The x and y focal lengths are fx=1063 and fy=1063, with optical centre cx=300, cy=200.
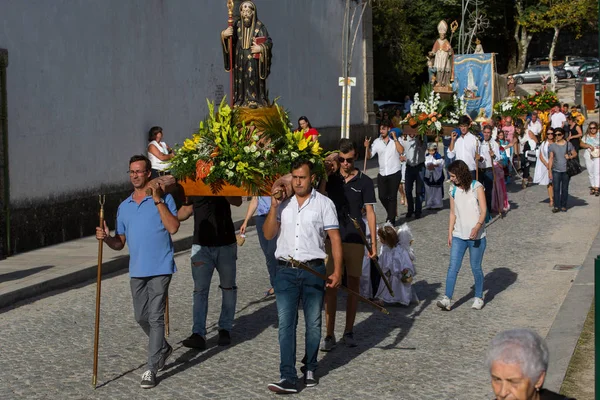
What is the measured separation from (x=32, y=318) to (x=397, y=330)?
377 cm

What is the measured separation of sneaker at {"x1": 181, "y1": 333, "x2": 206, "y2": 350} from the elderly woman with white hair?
5408 mm

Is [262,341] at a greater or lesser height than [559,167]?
lesser

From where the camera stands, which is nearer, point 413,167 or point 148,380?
point 148,380

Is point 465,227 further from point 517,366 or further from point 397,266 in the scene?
point 517,366

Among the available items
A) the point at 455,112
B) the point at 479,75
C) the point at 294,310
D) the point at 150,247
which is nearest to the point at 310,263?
the point at 294,310

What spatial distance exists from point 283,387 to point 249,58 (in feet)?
22.7

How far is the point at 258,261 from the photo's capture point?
1442 centimetres

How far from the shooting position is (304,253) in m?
8.04

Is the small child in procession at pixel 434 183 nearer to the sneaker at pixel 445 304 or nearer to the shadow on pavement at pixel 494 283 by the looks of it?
the shadow on pavement at pixel 494 283

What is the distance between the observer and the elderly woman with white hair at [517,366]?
4055mm

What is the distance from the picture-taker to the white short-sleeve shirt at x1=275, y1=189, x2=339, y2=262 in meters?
8.05

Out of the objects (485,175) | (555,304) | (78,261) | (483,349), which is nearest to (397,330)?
(483,349)

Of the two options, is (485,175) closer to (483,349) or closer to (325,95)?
(483,349)

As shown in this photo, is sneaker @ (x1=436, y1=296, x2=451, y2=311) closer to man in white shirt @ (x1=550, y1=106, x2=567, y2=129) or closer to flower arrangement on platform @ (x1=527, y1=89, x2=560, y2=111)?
man in white shirt @ (x1=550, y1=106, x2=567, y2=129)
